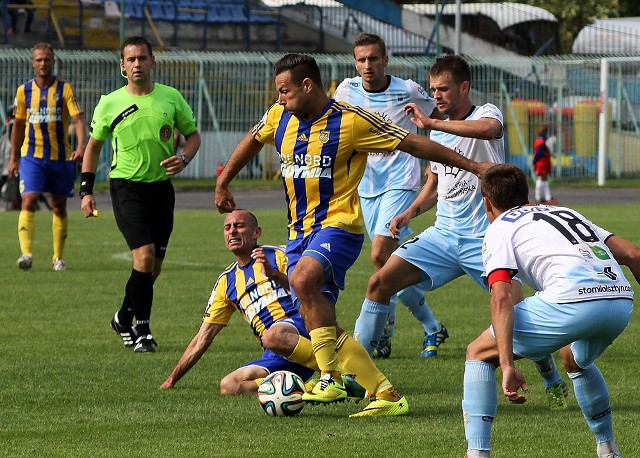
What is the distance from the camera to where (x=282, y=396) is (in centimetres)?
778

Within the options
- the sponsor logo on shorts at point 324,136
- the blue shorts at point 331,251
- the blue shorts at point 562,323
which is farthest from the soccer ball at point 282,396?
the blue shorts at point 562,323

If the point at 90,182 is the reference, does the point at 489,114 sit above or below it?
above

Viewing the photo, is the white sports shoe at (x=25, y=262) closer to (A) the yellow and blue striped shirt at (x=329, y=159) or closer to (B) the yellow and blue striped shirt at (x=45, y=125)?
(B) the yellow and blue striped shirt at (x=45, y=125)

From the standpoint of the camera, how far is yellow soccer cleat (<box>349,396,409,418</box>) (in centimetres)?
773

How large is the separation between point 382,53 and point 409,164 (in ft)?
3.08

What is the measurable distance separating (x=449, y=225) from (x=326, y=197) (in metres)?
1.57

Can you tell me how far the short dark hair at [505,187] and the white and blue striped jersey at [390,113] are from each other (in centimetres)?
412

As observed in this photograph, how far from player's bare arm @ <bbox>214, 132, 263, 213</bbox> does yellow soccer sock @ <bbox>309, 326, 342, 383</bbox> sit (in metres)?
1.06

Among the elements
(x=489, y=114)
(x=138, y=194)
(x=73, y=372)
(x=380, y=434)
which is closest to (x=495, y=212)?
(x=380, y=434)

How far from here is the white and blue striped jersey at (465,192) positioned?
361 inches

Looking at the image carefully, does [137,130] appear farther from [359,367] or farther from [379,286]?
[359,367]

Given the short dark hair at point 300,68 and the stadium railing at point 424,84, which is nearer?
the short dark hair at point 300,68

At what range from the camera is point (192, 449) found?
22.6 ft

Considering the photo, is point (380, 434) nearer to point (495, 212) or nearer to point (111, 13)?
point (495, 212)
